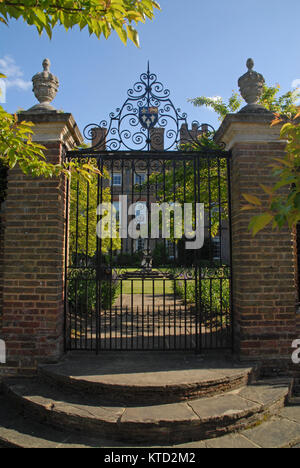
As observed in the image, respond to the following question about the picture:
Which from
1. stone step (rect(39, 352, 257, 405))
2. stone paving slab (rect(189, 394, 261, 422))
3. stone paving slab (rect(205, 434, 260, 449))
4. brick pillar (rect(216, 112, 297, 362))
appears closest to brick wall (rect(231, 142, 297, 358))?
brick pillar (rect(216, 112, 297, 362))

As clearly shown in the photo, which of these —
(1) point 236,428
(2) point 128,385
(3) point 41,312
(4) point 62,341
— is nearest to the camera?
(1) point 236,428

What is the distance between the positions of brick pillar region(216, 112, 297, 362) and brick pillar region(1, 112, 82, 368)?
2.36 metres

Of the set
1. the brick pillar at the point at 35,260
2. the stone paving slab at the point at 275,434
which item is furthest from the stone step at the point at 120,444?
the brick pillar at the point at 35,260

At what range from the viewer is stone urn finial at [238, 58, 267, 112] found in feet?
13.5

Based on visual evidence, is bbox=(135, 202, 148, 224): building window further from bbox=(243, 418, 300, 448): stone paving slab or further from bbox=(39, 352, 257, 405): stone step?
bbox=(243, 418, 300, 448): stone paving slab

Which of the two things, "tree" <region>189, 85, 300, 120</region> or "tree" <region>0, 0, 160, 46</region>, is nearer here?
"tree" <region>0, 0, 160, 46</region>

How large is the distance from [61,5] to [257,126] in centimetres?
275

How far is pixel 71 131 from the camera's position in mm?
4238

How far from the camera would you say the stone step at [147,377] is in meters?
3.12

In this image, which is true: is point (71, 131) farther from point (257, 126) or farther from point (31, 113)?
point (257, 126)

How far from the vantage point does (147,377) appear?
11.0 ft

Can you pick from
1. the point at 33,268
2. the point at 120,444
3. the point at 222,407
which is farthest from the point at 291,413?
the point at 33,268
